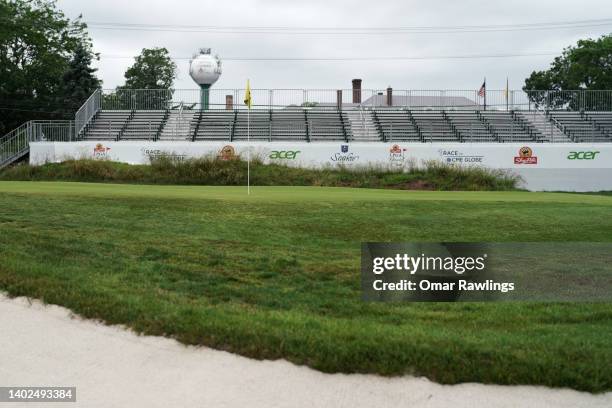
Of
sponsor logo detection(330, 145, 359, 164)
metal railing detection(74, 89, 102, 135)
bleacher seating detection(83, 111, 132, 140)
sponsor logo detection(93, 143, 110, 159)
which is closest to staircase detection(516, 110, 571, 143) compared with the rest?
sponsor logo detection(330, 145, 359, 164)

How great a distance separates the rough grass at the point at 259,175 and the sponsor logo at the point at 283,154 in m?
3.37

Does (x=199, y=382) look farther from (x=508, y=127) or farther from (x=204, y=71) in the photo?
(x=204, y=71)

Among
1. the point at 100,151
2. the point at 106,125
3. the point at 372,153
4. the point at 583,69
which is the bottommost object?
the point at 372,153

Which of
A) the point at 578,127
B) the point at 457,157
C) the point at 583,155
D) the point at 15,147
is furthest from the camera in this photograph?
the point at 578,127

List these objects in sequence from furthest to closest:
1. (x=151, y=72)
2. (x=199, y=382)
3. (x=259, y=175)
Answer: (x=151, y=72) < (x=259, y=175) < (x=199, y=382)

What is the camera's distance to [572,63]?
8038 cm

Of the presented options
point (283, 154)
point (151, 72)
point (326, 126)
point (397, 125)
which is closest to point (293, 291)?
point (283, 154)

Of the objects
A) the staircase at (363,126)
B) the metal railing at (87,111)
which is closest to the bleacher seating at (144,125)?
the metal railing at (87,111)

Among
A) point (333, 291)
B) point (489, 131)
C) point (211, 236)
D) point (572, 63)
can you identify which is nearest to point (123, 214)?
point (211, 236)

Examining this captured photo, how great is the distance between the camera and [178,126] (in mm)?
47375

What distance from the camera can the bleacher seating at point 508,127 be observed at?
146ft

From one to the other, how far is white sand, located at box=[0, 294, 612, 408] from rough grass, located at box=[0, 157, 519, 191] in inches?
1012

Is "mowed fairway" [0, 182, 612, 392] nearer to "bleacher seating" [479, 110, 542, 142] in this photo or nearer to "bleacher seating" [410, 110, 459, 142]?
"bleacher seating" [410, 110, 459, 142]

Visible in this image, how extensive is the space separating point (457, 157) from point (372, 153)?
532 centimetres
